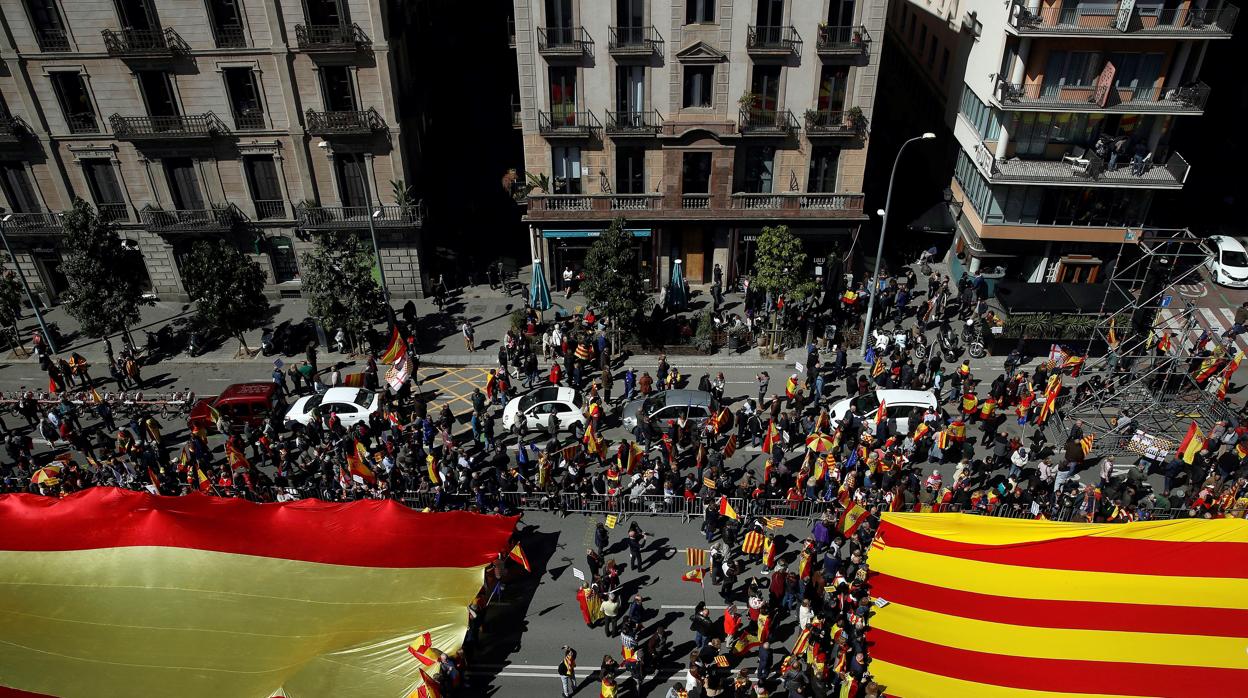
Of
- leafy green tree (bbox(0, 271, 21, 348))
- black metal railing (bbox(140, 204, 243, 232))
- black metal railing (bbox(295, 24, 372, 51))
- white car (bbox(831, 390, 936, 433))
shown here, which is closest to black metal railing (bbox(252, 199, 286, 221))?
black metal railing (bbox(140, 204, 243, 232))

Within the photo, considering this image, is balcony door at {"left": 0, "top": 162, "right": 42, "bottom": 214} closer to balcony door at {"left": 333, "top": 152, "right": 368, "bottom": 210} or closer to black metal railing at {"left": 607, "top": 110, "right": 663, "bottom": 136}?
balcony door at {"left": 333, "top": 152, "right": 368, "bottom": 210}

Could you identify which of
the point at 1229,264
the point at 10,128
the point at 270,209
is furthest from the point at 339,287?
the point at 1229,264

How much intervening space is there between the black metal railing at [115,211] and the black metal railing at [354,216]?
27.9ft

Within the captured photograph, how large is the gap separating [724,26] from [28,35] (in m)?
30.8

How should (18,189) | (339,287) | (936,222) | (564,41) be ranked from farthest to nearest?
(936,222)
(18,189)
(564,41)
(339,287)

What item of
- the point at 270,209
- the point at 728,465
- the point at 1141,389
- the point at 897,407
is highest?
the point at 270,209

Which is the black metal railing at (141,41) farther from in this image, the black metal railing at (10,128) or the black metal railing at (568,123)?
the black metal railing at (568,123)

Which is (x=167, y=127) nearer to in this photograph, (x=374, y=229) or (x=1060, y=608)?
(x=374, y=229)

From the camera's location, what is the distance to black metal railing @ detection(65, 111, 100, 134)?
39.1 m

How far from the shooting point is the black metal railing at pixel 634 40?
37250mm

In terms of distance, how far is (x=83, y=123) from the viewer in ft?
129

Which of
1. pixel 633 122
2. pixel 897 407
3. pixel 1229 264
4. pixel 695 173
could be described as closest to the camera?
pixel 897 407

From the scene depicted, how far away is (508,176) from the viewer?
140 feet

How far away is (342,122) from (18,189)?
17070mm
